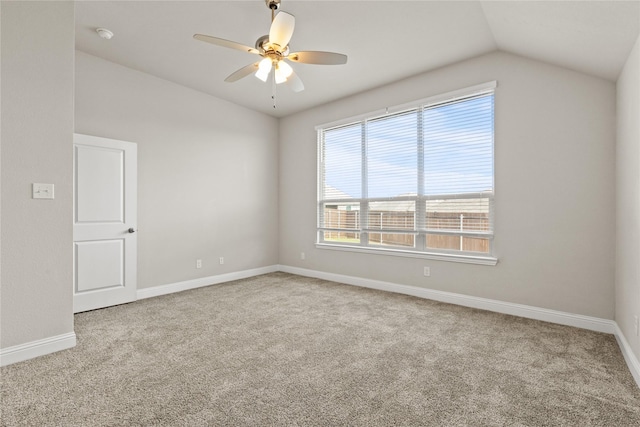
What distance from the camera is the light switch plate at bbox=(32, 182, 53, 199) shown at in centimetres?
238

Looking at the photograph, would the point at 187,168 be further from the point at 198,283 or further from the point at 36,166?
the point at 36,166

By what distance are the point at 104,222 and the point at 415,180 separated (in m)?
3.94

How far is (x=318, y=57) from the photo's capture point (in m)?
2.55

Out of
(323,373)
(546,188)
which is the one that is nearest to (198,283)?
(323,373)

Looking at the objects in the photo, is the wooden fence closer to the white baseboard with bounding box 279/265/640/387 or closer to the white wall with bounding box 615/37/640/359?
the white baseboard with bounding box 279/265/640/387

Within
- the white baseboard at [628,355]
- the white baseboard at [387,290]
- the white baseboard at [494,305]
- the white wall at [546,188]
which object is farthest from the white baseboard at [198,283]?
the white baseboard at [628,355]

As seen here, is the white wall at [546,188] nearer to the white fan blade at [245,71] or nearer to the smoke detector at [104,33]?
the white fan blade at [245,71]

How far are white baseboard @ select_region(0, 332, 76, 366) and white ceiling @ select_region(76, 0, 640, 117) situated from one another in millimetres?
2879

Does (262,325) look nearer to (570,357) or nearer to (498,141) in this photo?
(570,357)

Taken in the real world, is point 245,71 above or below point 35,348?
above

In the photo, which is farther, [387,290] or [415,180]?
[387,290]

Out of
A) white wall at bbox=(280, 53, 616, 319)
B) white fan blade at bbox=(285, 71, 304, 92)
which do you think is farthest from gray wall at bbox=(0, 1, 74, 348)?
white wall at bbox=(280, 53, 616, 319)

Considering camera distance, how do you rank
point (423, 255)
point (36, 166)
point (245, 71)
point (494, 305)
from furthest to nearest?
point (423, 255) → point (494, 305) → point (245, 71) → point (36, 166)

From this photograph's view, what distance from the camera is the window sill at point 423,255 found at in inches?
141
